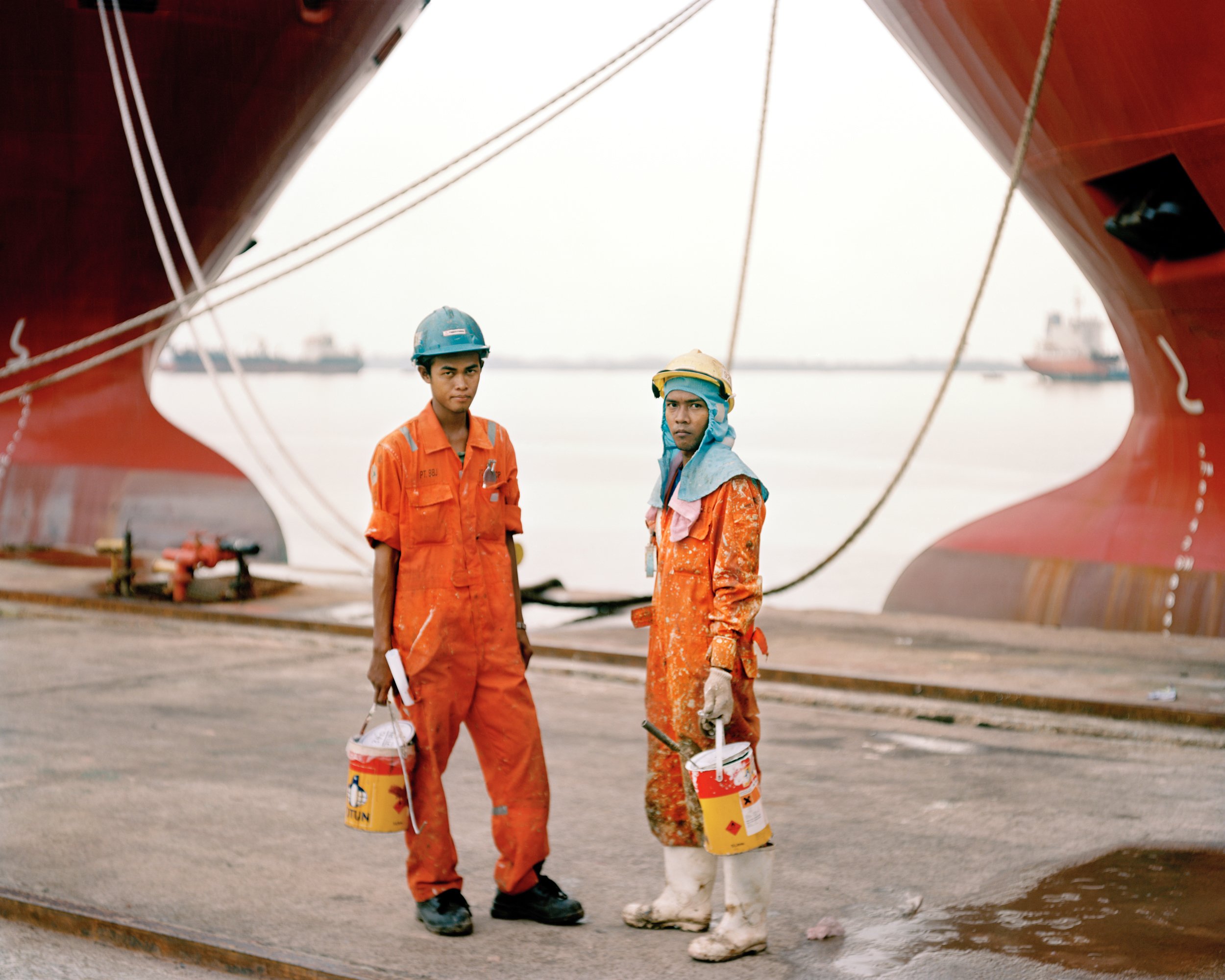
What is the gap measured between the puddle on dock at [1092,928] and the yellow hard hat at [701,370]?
146cm

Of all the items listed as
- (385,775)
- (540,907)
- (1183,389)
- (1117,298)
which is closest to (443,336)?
(385,775)

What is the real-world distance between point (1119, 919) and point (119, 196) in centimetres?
1209

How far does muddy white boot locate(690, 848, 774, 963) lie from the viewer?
3.34 m

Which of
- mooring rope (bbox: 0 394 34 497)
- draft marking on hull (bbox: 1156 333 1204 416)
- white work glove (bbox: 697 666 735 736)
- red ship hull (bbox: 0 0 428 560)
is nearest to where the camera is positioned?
white work glove (bbox: 697 666 735 736)

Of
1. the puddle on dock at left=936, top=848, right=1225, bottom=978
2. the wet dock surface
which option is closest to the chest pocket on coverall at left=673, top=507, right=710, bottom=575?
the wet dock surface

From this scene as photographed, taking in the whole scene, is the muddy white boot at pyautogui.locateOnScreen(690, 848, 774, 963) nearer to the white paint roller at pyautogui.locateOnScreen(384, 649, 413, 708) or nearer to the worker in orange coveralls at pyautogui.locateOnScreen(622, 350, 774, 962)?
the worker in orange coveralls at pyautogui.locateOnScreen(622, 350, 774, 962)

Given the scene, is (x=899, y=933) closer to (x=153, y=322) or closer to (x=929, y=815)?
(x=929, y=815)

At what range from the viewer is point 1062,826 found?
A: 15.1ft

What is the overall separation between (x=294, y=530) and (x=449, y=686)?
2614 cm

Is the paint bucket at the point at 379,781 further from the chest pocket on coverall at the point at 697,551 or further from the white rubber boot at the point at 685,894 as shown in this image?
the chest pocket on coverall at the point at 697,551

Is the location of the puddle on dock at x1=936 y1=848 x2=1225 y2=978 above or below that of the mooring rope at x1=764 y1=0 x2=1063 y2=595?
below

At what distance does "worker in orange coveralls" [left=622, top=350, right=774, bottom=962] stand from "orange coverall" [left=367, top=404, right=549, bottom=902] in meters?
0.36

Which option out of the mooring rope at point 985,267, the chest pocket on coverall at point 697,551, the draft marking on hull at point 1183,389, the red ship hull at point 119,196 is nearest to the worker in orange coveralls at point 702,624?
the chest pocket on coverall at point 697,551

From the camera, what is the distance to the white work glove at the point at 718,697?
3195 millimetres
